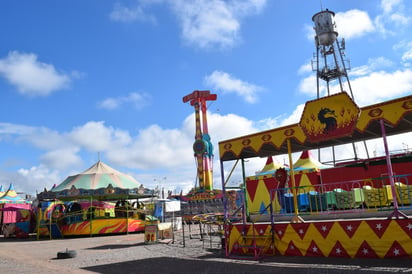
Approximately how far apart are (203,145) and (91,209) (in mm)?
20975

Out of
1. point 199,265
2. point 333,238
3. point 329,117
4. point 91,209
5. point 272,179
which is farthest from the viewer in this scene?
point 272,179

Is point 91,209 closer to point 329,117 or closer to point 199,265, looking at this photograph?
point 199,265

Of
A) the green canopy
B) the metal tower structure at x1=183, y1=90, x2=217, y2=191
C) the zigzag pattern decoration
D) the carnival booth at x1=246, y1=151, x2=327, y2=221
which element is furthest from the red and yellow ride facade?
the metal tower structure at x1=183, y1=90, x2=217, y2=191

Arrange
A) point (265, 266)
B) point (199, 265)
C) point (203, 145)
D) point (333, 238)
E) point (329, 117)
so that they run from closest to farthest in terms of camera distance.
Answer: point (265, 266), point (333, 238), point (199, 265), point (329, 117), point (203, 145)

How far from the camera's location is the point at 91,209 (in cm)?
2158

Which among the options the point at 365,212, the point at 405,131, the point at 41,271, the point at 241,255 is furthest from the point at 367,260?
the point at 41,271

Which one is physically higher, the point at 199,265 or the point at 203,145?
the point at 203,145

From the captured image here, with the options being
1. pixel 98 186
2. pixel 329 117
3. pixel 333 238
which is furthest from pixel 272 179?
pixel 333 238

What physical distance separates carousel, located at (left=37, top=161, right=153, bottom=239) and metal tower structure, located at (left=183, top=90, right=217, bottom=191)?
52.0ft

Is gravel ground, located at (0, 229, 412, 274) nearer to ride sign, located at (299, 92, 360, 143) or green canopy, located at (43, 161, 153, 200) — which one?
ride sign, located at (299, 92, 360, 143)

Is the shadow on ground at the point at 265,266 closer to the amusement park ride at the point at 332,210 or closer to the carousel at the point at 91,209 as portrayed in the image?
the amusement park ride at the point at 332,210

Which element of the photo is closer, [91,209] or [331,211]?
[331,211]

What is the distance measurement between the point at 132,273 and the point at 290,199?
5693 mm

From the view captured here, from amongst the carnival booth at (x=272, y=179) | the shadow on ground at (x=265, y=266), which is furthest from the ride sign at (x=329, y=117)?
the carnival booth at (x=272, y=179)
